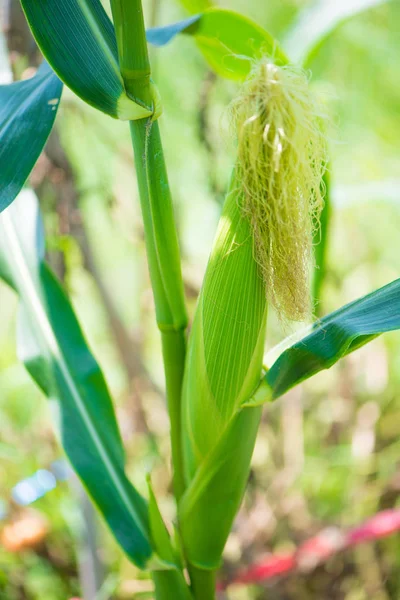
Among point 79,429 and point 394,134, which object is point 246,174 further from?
point 394,134

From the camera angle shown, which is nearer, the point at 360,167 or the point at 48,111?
the point at 48,111

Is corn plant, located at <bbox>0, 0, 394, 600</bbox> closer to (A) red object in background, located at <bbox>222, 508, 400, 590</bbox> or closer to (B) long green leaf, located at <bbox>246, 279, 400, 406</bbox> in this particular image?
(B) long green leaf, located at <bbox>246, 279, 400, 406</bbox>

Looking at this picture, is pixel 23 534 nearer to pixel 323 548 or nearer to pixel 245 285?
pixel 323 548

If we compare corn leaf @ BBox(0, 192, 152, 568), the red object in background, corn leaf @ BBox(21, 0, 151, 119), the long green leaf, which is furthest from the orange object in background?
corn leaf @ BBox(21, 0, 151, 119)

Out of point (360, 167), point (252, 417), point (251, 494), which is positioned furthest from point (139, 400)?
point (360, 167)

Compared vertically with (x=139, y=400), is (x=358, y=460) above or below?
below

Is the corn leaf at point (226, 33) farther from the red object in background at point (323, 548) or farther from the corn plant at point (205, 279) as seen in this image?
the red object in background at point (323, 548)

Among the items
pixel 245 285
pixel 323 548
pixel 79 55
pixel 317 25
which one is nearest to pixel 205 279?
pixel 245 285
